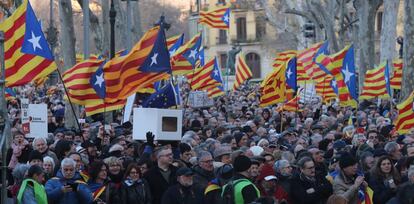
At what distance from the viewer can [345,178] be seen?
12.7 meters

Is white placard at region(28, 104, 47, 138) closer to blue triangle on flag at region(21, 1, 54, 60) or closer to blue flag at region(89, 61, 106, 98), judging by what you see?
blue flag at region(89, 61, 106, 98)

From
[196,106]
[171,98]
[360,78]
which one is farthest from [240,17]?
[171,98]

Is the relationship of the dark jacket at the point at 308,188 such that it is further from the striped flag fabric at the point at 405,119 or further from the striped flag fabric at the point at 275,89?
the striped flag fabric at the point at 275,89

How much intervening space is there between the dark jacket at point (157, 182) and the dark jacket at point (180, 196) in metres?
0.77

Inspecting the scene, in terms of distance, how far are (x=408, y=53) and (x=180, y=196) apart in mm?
21041

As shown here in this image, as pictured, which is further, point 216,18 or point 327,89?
point 216,18

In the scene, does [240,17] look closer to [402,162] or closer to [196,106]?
[196,106]

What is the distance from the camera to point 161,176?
13.3 metres

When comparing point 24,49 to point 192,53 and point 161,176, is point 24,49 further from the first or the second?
point 192,53

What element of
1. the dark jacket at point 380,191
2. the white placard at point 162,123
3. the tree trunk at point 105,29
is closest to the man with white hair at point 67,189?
the dark jacket at point 380,191

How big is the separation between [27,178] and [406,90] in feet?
69.9

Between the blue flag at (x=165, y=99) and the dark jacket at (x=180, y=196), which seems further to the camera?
the blue flag at (x=165, y=99)

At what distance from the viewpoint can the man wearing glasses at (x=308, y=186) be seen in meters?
12.7

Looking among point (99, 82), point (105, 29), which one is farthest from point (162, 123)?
point (105, 29)
